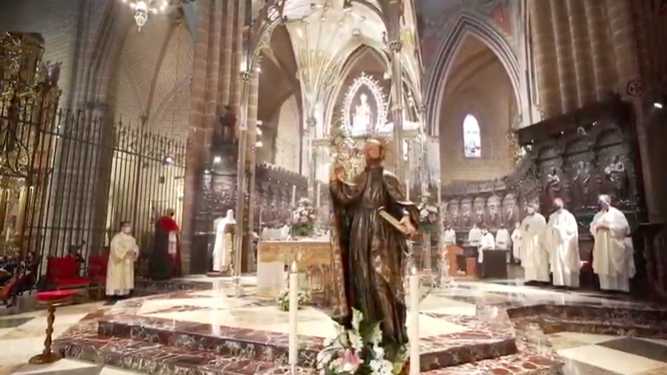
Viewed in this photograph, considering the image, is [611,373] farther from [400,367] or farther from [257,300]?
[257,300]

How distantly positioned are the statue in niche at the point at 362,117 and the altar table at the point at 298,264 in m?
14.4

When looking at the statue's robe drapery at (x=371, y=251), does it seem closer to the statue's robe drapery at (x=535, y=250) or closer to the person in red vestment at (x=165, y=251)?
the statue's robe drapery at (x=535, y=250)

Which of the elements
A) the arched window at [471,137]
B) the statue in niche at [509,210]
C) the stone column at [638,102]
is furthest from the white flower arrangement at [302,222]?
Answer: the arched window at [471,137]

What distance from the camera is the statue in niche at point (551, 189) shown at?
8.59m

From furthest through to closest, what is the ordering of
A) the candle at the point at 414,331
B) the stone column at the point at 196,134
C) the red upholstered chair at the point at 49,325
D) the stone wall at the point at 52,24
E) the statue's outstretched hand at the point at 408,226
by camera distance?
the stone wall at the point at 52,24 → the stone column at the point at 196,134 → the red upholstered chair at the point at 49,325 → the statue's outstretched hand at the point at 408,226 → the candle at the point at 414,331

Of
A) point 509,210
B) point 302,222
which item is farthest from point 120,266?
point 509,210

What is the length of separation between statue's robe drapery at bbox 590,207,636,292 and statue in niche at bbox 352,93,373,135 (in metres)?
14.0

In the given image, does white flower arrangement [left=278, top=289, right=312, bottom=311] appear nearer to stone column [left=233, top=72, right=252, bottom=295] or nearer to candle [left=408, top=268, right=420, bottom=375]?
stone column [left=233, top=72, right=252, bottom=295]

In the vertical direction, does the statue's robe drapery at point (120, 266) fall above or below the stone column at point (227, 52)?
below

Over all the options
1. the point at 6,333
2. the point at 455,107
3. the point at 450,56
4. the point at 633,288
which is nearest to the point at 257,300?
the point at 6,333

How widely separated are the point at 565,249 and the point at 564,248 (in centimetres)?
3

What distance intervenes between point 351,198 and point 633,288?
718 centimetres

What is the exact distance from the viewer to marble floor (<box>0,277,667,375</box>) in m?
3.19

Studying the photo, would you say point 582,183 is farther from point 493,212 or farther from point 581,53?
point 493,212
